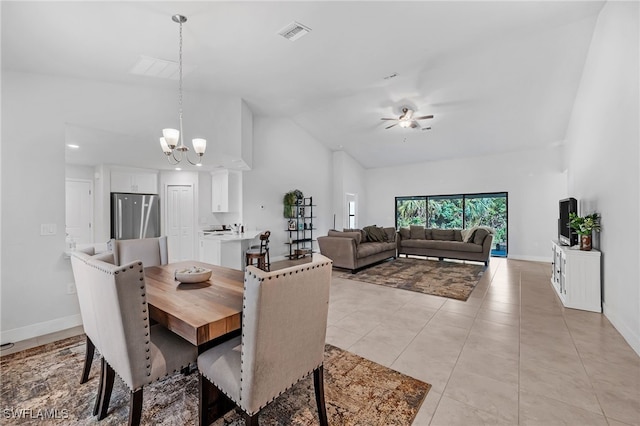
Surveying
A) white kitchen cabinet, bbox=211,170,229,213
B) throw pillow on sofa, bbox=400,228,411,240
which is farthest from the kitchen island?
throw pillow on sofa, bbox=400,228,411,240

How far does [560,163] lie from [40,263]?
32.5 ft

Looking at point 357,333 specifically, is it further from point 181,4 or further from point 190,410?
point 181,4

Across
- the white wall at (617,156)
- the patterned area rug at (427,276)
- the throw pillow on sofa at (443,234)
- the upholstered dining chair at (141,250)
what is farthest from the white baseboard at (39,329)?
the throw pillow on sofa at (443,234)

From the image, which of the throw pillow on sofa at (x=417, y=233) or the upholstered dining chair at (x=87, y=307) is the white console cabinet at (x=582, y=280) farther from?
the upholstered dining chair at (x=87, y=307)

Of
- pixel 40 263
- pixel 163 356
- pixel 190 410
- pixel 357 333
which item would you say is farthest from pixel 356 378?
pixel 40 263

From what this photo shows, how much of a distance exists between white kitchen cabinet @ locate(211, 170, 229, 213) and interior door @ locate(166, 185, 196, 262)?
1.62ft

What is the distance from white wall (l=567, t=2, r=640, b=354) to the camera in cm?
261

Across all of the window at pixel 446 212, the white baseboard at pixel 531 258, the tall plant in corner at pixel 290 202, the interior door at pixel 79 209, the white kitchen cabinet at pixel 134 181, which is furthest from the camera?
the window at pixel 446 212

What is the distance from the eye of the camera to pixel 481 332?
9.54ft

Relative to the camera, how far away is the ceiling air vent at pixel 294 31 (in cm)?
300

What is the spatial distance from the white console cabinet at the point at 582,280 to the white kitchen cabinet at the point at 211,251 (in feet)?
17.2

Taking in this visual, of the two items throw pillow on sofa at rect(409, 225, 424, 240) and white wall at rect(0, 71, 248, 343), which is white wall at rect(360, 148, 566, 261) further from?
white wall at rect(0, 71, 248, 343)

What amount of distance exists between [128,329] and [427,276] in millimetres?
4979

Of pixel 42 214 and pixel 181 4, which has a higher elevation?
pixel 181 4
